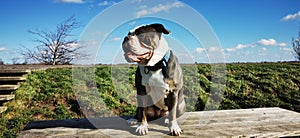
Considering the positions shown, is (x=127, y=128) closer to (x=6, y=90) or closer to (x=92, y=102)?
(x=92, y=102)

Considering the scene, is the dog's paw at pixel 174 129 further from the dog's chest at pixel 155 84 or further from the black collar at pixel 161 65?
the black collar at pixel 161 65

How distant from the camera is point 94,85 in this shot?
20.0 feet

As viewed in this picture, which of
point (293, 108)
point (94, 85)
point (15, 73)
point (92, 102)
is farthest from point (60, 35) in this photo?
point (293, 108)

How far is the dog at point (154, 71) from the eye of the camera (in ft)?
6.19

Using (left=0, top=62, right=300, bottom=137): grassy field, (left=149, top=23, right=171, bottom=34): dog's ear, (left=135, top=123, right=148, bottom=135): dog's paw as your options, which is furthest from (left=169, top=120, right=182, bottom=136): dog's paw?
(left=0, top=62, right=300, bottom=137): grassy field

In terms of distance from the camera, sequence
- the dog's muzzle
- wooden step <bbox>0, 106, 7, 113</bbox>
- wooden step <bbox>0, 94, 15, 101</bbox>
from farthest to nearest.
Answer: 1. wooden step <bbox>0, 94, 15, 101</bbox>
2. wooden step <bbox>0, 106, 7, 113</bbox>
3. the dog's muzzle

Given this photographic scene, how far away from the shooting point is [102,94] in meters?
5.66

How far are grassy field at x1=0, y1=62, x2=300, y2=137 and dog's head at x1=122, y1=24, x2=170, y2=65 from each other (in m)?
1.52

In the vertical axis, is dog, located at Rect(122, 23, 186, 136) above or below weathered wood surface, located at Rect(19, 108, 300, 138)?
above

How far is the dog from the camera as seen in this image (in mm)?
1886

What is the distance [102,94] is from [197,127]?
3.43 meters

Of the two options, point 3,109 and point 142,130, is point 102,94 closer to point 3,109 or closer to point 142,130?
point 3,109

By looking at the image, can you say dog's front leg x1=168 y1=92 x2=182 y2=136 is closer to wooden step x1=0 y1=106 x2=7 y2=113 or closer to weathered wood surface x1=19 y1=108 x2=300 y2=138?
weathered wood surface x1=19 y1=108 x2=300 y2=138

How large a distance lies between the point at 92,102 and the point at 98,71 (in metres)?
1.55
